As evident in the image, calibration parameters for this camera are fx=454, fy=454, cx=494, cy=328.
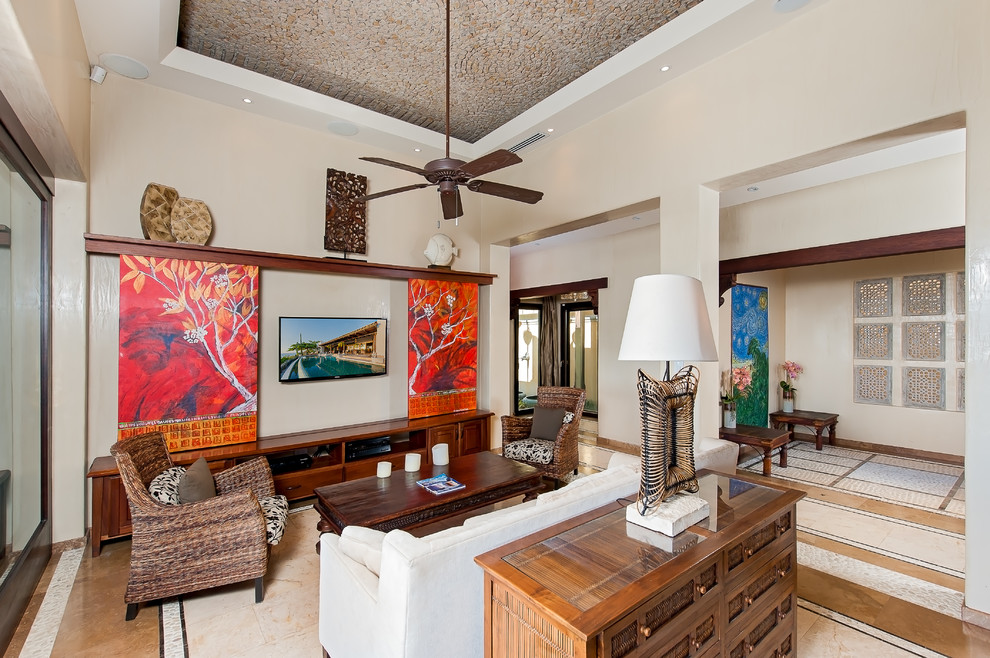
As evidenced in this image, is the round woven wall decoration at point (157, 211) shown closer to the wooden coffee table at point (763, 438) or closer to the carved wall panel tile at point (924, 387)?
the wooden coffee table at point (763, 438)

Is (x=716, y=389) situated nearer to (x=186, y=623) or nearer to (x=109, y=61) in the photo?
(x=186, y=623)

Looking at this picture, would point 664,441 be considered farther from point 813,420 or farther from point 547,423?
point 813,420

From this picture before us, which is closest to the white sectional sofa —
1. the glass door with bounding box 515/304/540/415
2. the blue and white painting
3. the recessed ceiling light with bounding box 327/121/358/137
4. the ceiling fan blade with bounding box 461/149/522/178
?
the ceiling fan blade with bounding box 461/149/522/178

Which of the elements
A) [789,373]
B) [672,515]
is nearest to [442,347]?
[672,515]

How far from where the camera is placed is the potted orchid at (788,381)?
6438 millimetres

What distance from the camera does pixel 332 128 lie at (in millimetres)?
4340

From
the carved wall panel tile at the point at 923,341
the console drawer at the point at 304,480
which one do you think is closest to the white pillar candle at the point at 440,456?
the console drawer at the point at 304,480

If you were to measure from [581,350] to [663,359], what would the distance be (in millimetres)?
6820

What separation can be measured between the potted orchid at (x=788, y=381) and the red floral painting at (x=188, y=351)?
265 inches

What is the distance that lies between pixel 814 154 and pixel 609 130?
169 centimetres

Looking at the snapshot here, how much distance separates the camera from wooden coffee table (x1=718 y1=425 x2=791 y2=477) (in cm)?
476

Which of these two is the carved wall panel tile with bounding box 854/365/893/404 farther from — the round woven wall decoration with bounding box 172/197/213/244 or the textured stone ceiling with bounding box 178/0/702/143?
the round woven wall decoration with bounding box 172/197/213/244

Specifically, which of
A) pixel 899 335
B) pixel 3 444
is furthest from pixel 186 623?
pixel 899 335

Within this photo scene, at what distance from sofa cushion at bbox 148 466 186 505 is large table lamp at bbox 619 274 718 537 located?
2454 mm
